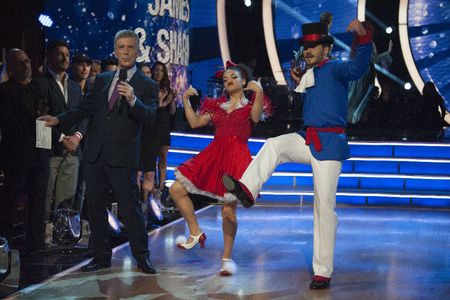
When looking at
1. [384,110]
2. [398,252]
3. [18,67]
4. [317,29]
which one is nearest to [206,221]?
[398,252]

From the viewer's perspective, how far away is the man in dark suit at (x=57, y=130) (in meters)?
6.47

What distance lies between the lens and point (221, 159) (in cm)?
580

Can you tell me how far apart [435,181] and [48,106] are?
5900 mm

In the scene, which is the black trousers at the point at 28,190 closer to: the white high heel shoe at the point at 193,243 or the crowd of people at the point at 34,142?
the crowd of people at the point at 34,142

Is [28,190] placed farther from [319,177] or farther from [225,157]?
[319,177]

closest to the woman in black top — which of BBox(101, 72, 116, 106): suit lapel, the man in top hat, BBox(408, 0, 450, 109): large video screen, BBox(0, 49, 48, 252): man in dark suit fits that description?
BBox(0, 49, 48, 252): man in dark suit

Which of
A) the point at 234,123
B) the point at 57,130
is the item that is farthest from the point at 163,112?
the point at 234,123

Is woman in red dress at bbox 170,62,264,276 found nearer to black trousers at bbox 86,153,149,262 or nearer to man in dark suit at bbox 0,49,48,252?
black trousers at bbox 86,153,149,262

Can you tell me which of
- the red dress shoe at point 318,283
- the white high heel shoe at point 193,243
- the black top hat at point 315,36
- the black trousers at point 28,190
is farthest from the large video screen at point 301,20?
the red dress shoe at point 318,283

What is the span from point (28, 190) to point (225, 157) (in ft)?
5.55

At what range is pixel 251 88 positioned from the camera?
5.72 meters

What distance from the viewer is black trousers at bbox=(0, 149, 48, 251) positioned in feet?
20.2

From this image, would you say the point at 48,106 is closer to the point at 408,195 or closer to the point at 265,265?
the point at 265,265

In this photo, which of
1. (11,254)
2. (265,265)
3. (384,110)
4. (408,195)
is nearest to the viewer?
(11,254)
